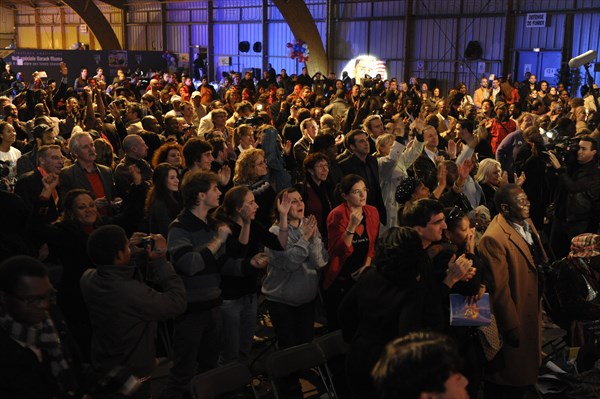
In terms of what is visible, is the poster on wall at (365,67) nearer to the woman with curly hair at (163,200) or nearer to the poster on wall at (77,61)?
the poster on wall at (77,61)

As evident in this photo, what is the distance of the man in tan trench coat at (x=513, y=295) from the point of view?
390cm

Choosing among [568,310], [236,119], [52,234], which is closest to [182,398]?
[52,234]

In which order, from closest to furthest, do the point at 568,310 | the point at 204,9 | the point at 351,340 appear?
the point at 351,340, the point at 568,310, the point at 204,9

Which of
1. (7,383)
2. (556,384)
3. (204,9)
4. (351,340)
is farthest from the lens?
(204,9)

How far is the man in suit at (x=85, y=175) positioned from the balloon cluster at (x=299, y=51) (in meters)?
18.1

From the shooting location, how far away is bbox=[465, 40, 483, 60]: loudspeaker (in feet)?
66.8

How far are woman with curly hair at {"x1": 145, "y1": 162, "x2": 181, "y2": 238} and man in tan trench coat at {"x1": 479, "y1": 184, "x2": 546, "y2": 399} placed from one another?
2215 millimetres

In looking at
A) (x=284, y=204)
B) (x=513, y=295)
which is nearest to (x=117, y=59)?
(x=284, y=204)

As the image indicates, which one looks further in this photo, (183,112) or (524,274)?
(183,112)

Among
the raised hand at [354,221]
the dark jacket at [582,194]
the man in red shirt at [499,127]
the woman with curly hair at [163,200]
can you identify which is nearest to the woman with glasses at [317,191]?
the raised hand at [354,221]

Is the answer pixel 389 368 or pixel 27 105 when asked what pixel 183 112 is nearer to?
pixel 27 105

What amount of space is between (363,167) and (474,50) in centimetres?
1572

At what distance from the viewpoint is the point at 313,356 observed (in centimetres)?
396

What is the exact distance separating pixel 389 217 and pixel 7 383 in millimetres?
4493
